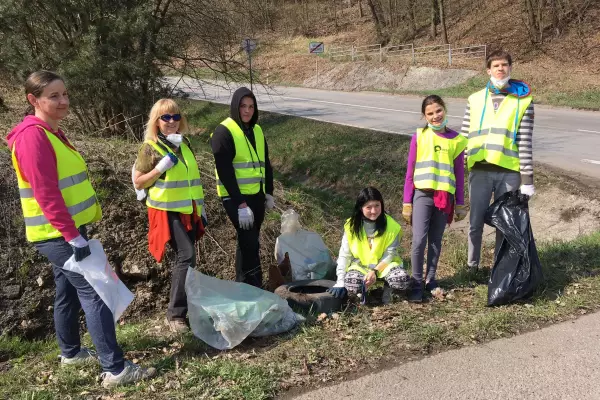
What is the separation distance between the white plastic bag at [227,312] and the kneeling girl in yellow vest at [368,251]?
2.15 ft

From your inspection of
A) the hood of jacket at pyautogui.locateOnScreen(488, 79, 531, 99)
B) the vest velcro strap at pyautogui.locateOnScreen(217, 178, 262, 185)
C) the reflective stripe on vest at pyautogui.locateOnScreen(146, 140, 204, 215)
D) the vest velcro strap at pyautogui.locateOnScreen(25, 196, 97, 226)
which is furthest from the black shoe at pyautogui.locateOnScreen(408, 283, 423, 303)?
the vest velcro strap at pyautogui.locateOnScreen(25, 196, 97, 226)

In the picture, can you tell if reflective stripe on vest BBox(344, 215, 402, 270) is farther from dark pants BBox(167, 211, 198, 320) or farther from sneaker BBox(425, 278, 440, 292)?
dark pants BBox(167, 211, 198, 320)

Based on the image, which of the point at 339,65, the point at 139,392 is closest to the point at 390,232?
Answer: the point at 139,392

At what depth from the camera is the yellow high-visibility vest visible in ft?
14.5

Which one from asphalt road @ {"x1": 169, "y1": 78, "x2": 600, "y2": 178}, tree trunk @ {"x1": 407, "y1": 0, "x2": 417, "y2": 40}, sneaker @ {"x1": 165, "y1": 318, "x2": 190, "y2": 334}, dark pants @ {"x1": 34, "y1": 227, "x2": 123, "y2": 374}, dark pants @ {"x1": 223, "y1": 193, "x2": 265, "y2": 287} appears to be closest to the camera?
dark pants @ {"x1": 34, "y1": 227, "x2": 123, "y2": 374}

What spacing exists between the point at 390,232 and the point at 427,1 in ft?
111

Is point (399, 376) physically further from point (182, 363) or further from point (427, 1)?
point (427, 1)

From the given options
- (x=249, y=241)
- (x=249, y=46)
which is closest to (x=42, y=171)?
(x=249, y=241)

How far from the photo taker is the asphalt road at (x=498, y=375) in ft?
10.2

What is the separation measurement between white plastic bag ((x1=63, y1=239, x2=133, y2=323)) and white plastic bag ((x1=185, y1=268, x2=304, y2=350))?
51 cm

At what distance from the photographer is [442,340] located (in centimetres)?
372

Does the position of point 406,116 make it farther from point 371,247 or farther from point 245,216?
point 245,216

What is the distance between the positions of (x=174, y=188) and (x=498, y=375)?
2439mm

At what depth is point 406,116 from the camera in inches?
671
